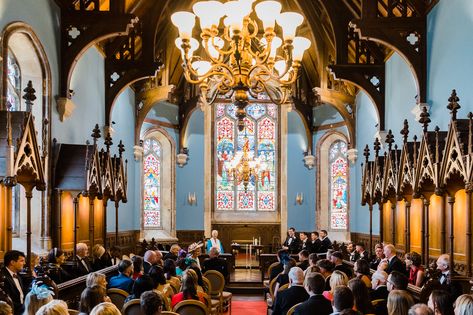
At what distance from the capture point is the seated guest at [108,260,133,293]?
24.8 ft

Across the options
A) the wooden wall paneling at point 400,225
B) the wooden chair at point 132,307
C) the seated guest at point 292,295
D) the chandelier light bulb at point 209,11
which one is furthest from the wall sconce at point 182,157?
the wooden chair at point 132,307

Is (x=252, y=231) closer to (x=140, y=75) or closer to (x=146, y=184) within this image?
(x=146, y=184)

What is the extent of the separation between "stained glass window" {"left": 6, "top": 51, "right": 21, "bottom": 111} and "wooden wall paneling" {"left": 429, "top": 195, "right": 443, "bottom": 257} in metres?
7.20

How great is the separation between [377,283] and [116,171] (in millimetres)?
8156

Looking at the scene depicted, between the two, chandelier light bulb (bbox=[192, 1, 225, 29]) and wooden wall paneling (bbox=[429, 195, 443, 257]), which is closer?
chandelier light bulb (bbox=[192, 1, 225, 29])

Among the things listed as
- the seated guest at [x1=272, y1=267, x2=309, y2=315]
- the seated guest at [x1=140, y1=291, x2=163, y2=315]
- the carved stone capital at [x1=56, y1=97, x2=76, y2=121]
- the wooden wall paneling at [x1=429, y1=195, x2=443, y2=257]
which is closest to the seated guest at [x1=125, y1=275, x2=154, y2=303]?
the seated guest at [x1=272, y1=267, x2=309, y2=315]

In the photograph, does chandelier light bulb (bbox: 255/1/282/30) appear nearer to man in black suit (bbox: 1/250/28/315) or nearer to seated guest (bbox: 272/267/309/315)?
seated guest (bbox: 272/267/309/315)

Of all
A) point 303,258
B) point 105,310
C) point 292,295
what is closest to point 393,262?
point 303,258

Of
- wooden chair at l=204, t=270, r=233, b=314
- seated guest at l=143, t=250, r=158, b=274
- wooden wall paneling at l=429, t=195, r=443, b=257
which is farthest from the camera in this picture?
wooden wall paneling at l=429, t=195, r=443, b=257

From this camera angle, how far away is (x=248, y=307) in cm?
1342

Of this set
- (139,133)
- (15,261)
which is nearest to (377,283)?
(15,261)

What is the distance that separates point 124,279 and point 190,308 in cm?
139

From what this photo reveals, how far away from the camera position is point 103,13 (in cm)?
1222

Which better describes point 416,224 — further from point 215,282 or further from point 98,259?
point 98,259
